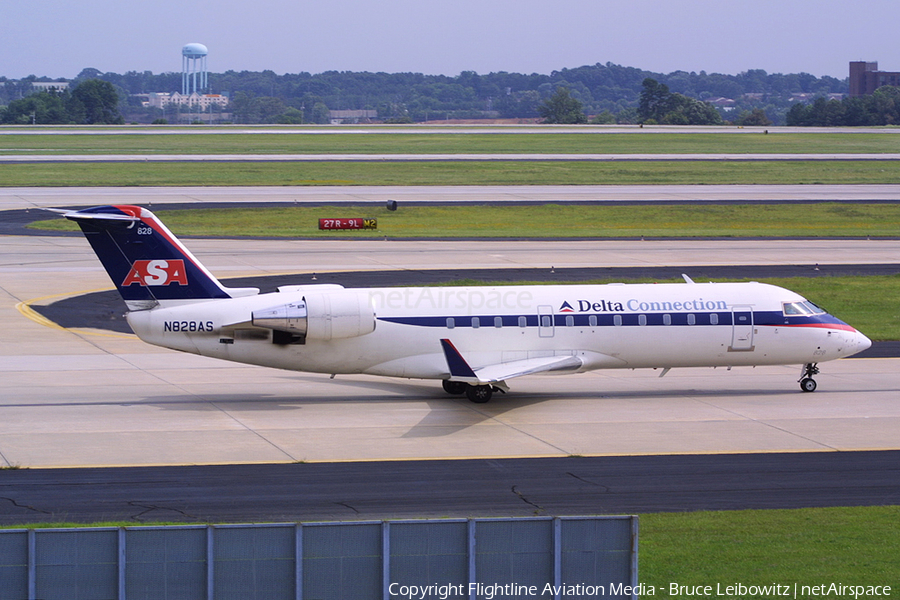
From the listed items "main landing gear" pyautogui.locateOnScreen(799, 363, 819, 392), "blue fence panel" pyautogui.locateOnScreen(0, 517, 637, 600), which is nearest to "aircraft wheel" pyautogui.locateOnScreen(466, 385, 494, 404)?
"main landing gear" pyautogui.locateOnScreen(799, 363, 819, 392)

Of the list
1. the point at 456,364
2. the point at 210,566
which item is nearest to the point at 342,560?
the point at 210,566

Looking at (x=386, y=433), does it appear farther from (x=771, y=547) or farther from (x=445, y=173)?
(x=445, y=173)

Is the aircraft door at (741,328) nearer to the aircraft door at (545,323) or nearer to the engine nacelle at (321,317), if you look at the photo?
the aircraft door at (545,323)

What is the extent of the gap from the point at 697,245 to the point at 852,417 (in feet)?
115

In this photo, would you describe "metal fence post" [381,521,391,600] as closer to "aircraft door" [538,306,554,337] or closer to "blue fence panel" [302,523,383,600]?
"blue fence panel" [302,523,383,600]

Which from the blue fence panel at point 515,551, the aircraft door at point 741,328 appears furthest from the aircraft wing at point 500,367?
the blue fence panel at point 515,551

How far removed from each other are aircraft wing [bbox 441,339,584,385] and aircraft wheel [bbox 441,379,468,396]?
1.03 metres

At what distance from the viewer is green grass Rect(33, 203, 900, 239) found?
66438mm

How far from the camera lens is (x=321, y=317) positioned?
1063 inches

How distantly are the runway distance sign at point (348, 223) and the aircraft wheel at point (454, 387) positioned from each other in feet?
130

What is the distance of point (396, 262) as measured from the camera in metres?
53.5

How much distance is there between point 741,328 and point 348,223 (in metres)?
41.9

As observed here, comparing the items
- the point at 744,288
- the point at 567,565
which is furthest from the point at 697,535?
the point at 744,288

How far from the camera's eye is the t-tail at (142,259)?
26641 millimetres
